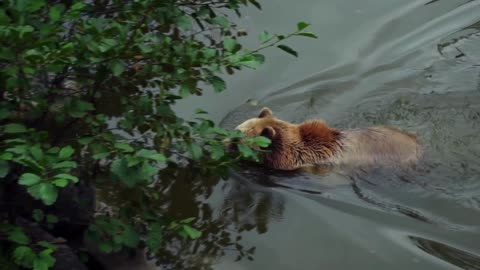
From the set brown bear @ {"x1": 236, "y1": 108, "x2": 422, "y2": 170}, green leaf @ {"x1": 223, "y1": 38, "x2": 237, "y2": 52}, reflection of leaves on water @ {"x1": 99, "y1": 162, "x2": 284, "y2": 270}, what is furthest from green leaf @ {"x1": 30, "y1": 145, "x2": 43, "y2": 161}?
brown bear @ {"x1": 236, "y1": 108, "x2": 422, "y2": 170}

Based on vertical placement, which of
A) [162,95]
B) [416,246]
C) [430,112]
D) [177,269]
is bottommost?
[177,269]

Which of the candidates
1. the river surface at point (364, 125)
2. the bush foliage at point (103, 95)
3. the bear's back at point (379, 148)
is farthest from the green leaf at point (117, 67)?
the bear's back at point (379, 148)

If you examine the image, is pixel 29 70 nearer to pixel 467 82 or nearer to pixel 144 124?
pixel 144 124

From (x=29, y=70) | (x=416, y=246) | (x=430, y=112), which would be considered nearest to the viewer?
(x=29, y=70)

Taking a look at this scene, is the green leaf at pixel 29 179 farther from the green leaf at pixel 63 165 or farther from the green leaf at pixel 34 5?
the green leaf at pixel 34 5

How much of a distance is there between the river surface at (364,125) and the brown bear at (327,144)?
0.15m

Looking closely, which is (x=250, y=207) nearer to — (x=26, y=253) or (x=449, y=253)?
(x=449, y=253)

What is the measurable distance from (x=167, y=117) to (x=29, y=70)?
102 cm

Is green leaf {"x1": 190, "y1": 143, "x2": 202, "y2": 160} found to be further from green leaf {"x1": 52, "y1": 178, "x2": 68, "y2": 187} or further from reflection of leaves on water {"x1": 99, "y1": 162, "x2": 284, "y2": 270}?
reflection of leaves on water {"x1": 99, "y1": 162, "x2": 284, "y2": 270}

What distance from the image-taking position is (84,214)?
18.1 ft

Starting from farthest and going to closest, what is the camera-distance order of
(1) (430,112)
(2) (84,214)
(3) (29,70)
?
(1) (430,112)
(2) (84,214)
(3) (29,70)

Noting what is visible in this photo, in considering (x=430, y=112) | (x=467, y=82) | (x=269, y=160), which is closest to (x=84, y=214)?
(x=269, y=160)

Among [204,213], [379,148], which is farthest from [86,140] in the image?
[379,148]

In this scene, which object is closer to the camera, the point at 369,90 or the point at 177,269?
the point at 177,269
